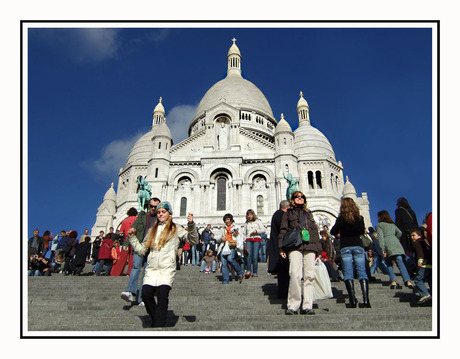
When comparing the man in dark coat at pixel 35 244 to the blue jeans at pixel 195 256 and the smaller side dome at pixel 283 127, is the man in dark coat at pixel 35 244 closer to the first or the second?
the blue jeans at pixel 195 256

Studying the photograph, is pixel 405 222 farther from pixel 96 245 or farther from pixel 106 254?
pixel 96 245

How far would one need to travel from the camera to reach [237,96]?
150ft

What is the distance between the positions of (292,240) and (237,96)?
41.2 metres

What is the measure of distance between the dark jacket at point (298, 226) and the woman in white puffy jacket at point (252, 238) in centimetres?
325

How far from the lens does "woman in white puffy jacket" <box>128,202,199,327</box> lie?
508cm

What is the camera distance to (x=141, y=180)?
25438mm

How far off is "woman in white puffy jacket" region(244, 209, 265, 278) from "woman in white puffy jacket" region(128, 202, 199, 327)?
4.27 metres

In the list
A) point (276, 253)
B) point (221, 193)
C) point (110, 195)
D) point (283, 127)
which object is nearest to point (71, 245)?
point (276, 253)

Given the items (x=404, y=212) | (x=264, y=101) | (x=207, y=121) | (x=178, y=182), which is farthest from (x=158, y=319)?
(x=264, y=101)

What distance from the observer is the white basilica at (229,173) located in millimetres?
28594

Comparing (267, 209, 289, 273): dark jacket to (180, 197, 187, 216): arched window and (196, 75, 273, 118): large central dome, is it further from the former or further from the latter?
(196, 75, 273, 118): large central dome

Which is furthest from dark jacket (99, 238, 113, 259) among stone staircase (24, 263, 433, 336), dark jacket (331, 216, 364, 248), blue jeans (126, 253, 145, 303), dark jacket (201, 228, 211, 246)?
dark jacket (331, 216, 364, 248)
